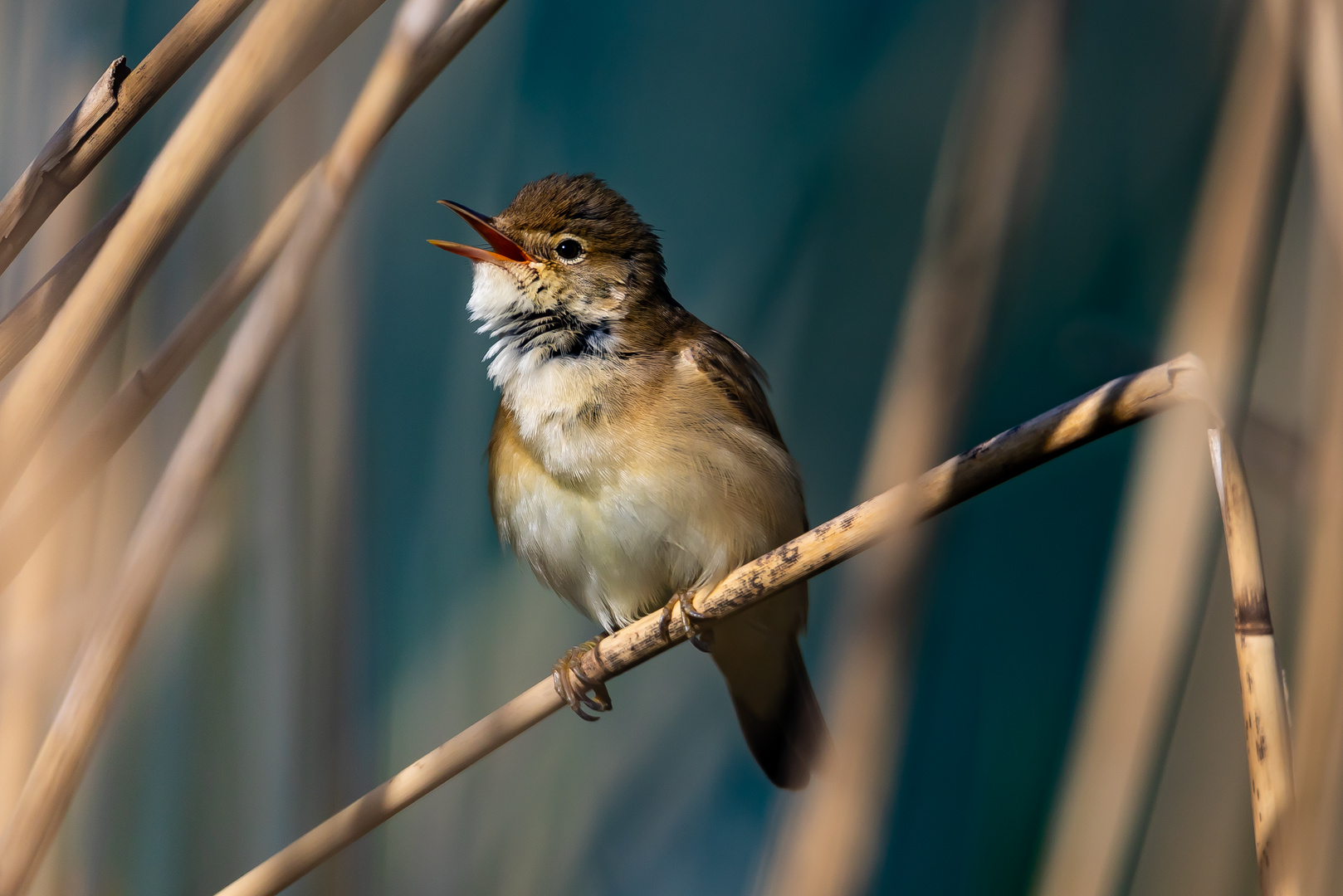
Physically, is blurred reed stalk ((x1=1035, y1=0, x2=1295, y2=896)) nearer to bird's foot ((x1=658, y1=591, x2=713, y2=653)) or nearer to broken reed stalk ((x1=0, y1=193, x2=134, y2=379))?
bird's foot ((x1=658, y1=591, x2=713, y2=653))

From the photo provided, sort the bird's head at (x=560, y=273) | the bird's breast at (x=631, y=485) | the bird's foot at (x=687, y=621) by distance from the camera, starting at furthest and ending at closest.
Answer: the bird's head at (x=560, y=273) < the bird's breast at (x=631, y=485) < the bird's foot at (x=687, y=621)

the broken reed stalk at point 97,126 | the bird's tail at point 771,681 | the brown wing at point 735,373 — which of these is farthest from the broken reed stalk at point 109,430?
the bird's tail at point 771,681

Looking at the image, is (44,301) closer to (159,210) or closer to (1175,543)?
(159,210)

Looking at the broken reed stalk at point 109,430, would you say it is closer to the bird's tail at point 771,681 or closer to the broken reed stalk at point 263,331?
the broken reed stalk at point 263,331

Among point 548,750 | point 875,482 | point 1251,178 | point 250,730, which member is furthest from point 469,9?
point 548,750

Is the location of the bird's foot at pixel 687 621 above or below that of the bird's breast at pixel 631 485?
below

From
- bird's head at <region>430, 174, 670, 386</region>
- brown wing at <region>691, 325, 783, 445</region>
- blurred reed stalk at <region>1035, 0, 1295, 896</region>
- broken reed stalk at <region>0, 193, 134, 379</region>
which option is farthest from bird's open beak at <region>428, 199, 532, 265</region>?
blurred reed stalk at <region>1035, 0, 1295, 896</region>

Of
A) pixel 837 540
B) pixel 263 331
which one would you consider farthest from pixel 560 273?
pixel 837 540
